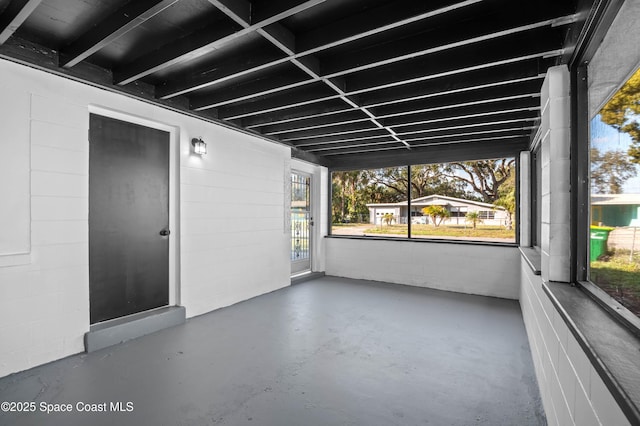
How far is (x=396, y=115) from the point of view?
379 cm

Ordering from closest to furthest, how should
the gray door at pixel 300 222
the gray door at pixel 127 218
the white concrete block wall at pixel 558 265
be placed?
the white concrete block wall at pixel 558 265
the gray door at pixel 127 218
the gray door at pixel 300 222

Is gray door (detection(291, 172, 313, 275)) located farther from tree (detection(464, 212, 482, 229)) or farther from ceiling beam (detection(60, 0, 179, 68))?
ceiling beam (detection(60, 0, 179, 68))

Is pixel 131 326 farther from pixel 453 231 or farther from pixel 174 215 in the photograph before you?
pixel 453 231

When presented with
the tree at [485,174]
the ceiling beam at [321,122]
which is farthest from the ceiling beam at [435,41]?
the tree at [485,174]

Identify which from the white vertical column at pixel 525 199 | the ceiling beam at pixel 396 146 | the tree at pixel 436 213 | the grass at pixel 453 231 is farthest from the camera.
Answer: the tree at pixel 436 213

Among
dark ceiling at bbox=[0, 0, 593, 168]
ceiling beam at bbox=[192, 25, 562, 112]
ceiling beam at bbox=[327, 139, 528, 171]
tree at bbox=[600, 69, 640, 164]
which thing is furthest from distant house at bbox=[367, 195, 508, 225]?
Answer: tree at bbox=[600, 69, 640, 164]

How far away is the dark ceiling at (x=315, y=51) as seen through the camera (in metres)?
1.97

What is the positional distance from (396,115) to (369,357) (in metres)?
2.73

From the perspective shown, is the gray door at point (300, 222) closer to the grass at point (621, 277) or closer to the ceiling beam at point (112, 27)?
the ceiling beam at point (112, 27)

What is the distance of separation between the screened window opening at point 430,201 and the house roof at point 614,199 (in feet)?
12.4

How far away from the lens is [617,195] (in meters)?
1.31

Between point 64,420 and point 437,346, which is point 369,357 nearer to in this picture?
point 437,346

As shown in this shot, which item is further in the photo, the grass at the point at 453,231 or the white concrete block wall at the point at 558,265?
the grass at the point at 453,231

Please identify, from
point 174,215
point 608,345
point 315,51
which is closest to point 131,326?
point 174,215
